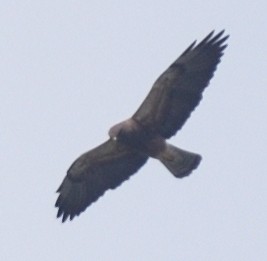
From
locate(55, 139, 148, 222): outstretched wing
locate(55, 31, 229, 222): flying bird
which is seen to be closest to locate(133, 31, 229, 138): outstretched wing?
locate(55, 31, 229, 222): flying bird

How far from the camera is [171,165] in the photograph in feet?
68.0

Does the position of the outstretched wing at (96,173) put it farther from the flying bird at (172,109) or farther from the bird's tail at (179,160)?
the bird's tail at (179,160)

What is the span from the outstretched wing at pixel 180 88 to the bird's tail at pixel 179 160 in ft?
0.99

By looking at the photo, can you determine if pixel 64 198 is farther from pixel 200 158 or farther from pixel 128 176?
pixel 200 158

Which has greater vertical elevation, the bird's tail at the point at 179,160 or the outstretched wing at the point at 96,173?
the outstretched wing at the point at 96,173

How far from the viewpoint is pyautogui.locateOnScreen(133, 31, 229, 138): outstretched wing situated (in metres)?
20.6

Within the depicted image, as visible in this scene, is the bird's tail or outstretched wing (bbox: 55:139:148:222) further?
outstretched wing (bbox: 55:139:148:222)

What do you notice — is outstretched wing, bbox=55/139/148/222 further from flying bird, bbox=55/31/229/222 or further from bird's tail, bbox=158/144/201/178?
bird's tail, bbox=158/144/201/178

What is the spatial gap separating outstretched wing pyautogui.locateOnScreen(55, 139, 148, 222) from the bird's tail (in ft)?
2.26

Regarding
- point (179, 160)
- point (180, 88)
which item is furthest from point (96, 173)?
point (180, 88)

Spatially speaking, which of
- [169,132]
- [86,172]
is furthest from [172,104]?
Result: [86,172]

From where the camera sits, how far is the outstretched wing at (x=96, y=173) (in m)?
21.5

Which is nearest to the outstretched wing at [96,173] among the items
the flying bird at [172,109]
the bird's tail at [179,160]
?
the flying bird at [172,109]

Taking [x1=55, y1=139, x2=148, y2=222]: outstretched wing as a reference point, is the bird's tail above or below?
below
